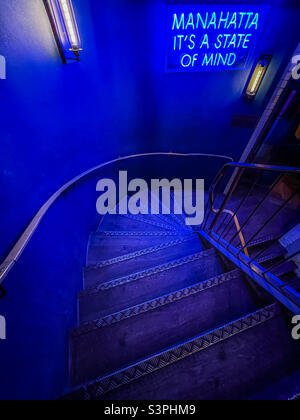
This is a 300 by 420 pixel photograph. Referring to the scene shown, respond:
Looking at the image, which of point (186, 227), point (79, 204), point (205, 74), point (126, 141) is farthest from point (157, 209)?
point (205, 74)

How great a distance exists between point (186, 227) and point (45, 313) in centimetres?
262

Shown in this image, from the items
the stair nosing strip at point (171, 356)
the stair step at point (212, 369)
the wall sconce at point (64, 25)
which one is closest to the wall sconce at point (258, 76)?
the wall sconce at point (64, 25)

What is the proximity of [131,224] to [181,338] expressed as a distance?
7.41ft

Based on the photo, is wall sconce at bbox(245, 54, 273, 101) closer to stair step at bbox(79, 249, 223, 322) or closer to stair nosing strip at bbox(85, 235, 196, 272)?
stair nosing strip at bbox(85, 235, 196, 272)

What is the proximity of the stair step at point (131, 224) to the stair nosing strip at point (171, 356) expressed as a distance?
2.15 metres

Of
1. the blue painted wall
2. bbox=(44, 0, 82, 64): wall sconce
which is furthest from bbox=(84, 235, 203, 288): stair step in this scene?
bbox=(44, 0, 82, 64): wall sconce

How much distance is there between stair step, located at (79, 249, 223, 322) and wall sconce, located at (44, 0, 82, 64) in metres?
2.21

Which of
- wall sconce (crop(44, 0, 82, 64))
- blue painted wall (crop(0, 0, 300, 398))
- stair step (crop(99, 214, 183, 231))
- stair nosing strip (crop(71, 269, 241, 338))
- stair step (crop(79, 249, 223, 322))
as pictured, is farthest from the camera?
stair step (crop(99, 214, 183, 231))

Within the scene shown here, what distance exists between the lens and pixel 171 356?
1208 millimetres

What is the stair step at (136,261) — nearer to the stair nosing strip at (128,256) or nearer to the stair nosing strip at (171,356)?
the stair nosing strip at (128,256)

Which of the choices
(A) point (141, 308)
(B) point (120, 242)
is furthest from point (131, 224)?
(A) point (141, 308)

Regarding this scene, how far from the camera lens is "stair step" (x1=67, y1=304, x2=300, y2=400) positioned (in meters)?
1.11

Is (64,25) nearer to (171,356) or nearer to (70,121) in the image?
(70,121)

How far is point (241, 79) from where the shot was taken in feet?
9.61
